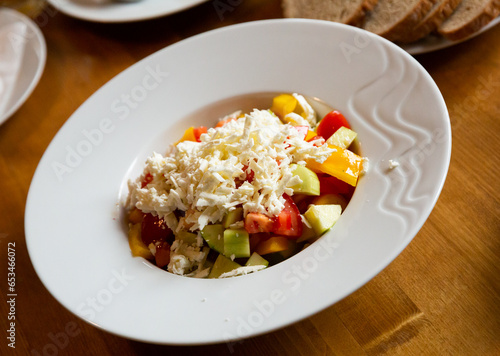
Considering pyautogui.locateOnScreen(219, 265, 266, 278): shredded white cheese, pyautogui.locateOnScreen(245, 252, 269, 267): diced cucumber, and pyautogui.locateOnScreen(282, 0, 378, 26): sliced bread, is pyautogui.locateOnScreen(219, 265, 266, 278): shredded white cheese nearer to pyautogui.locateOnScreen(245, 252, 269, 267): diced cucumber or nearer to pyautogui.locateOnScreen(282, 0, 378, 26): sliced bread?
pyautogui.locateOnScreen(245, 252, 269, 267): diced cucumber

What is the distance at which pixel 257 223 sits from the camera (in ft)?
4.96

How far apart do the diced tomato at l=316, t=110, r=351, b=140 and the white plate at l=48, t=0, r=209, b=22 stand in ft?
4.09

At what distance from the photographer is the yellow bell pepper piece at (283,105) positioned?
1.89 meters

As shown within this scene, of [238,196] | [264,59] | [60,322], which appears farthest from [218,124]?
[60,322]

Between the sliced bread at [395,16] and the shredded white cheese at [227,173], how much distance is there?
33.7 inches

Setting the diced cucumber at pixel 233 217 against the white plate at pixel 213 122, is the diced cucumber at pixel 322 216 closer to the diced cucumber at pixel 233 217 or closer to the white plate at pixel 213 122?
the white plate at pixel 213 122

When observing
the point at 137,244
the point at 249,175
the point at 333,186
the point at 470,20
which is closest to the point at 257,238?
the point at 249,175

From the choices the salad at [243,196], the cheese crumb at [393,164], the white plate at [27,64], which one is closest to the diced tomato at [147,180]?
the salad at [243,196]

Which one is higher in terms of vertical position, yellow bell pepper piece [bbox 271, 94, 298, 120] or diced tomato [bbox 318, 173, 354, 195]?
yellow bell pepper piece [bbox 271, 94, 298, 120]

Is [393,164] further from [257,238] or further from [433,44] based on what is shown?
[433,44]

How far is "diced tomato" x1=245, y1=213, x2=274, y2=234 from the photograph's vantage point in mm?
1507

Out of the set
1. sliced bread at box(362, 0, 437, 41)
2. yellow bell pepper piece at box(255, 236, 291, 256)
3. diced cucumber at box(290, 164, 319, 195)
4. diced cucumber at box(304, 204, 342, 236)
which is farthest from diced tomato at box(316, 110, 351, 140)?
sliced bread at box(362, 0, 437, 41)

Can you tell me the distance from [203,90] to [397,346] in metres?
1.24

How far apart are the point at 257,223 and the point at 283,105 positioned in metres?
0.60
